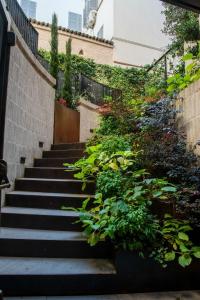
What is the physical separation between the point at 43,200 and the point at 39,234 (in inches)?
30.5

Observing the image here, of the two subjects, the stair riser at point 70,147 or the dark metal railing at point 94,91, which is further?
the dark metal railing at point 94,91

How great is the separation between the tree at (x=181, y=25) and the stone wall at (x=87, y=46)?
518cm

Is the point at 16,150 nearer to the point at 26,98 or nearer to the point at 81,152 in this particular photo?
the point at 26,98

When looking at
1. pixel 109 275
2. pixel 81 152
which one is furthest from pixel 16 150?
pixel 109 275

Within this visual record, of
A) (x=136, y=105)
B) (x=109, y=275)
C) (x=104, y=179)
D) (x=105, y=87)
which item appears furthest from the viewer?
(x=105, y=87)

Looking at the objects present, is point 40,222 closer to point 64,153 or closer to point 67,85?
point 64,153

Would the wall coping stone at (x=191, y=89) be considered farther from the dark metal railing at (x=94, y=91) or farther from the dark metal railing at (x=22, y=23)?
the dark metal railing at (x=94, y=91)

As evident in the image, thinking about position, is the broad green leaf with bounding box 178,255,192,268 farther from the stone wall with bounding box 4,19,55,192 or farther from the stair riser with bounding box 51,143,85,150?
the stair riser with bounding box 51,143,85,150

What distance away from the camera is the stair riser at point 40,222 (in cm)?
328

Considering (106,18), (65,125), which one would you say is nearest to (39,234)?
(65,125)

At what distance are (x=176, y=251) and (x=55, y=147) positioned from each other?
438 centimetres

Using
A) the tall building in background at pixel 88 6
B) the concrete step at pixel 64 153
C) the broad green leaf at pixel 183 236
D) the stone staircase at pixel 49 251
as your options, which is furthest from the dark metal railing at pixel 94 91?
the tall building in background at pixel 88 6

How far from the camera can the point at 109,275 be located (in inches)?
97.3

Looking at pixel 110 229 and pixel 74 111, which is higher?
A: pixel 74 111
